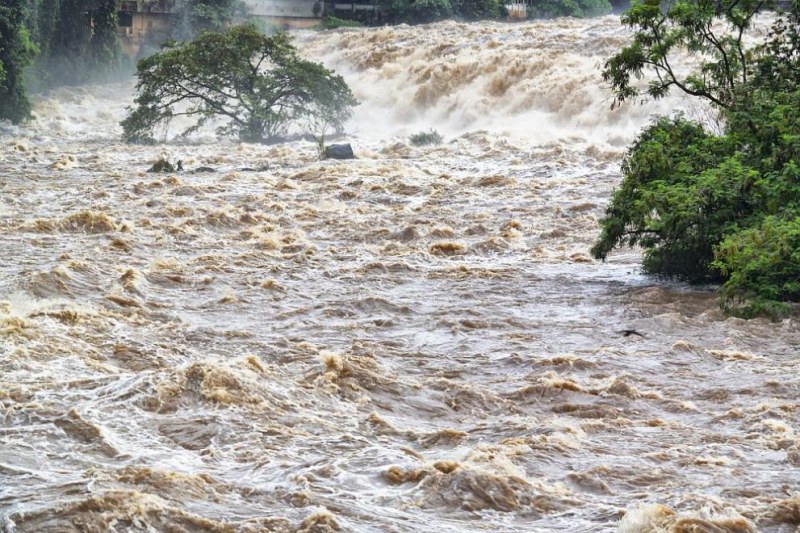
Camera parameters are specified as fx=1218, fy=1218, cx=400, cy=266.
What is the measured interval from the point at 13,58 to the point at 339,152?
39.3ft

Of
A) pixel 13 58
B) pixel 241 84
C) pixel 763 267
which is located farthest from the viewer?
pixel 13 58

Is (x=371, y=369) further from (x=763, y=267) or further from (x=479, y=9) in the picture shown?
(x=479, y=9)

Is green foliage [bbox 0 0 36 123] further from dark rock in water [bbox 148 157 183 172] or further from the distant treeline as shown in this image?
dark rock in water [bbox 148 157 183 172]

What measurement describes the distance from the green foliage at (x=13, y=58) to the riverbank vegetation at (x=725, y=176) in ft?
72.9

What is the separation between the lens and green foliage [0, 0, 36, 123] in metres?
31.7

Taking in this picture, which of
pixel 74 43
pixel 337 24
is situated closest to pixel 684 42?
pixel 74 43

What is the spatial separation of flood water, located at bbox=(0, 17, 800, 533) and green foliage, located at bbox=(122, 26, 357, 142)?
7222mm

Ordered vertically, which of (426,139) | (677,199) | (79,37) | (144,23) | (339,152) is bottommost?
(339,152)

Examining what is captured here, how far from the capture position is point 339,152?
24359 mm

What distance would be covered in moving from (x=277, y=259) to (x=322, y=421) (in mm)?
6495

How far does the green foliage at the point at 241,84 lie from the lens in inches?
1090

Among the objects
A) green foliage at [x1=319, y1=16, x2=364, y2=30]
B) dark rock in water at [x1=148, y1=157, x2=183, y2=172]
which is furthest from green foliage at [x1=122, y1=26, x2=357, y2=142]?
green foliage at [x1=319, y1=16, x2=364, y2=30]

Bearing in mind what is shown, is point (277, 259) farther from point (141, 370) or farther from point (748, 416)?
point (748, 416)

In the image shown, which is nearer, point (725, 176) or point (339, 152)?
point (725, 176)
